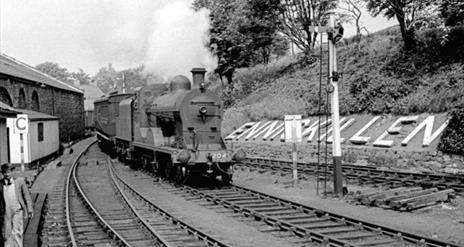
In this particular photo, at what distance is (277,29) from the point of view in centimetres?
3403

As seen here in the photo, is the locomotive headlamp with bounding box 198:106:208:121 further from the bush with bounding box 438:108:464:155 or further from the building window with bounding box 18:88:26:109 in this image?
the building window with bounding box 18:88:26:109

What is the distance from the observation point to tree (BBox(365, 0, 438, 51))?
74.4ft

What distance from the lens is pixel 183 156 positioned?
46.5ft

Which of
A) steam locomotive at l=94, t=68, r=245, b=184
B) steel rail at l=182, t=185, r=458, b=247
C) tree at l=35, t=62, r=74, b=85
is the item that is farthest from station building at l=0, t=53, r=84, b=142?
tree at l=35, t=62, r=74, b=85

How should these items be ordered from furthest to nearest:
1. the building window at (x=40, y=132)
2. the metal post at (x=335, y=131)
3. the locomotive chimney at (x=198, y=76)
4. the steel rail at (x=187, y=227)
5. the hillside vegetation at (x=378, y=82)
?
the building window at (x=40, y=132)
the hillside vegetation at (x=378, y=82)
the locomotive chimney at (x=198, y=76)
the metal post at (x=335, y=131)
the steel rail at (x=187, y=227)

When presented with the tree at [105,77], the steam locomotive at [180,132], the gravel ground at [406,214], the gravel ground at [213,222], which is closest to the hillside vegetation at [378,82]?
the gravel ground at [406,214]

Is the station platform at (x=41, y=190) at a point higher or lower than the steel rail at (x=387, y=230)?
lower

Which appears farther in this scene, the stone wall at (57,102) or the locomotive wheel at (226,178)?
the stone wall at (57,102)

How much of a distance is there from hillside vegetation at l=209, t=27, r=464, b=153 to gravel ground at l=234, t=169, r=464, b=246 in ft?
20.9

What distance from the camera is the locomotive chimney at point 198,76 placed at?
15536 mm

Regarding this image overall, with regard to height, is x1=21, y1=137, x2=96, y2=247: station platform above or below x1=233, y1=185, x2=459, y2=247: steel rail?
below

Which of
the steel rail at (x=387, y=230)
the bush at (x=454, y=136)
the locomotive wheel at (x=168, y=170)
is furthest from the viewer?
the locomotive wheel at (x=168, y=170)

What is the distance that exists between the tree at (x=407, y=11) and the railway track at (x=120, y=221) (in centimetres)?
1512

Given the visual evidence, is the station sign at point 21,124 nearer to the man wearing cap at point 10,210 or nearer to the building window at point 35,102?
the man wearing cap at point 10,210
